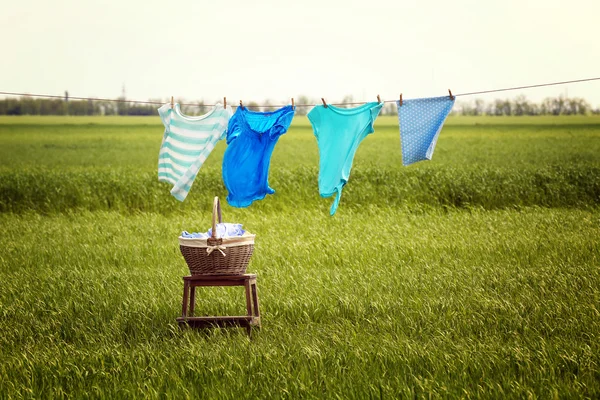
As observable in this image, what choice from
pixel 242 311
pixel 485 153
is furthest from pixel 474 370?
pixel 485 153

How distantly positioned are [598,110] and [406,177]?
83.5 m

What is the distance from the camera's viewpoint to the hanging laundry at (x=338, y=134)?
27.3 ft

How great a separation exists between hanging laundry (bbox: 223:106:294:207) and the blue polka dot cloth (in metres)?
1.31

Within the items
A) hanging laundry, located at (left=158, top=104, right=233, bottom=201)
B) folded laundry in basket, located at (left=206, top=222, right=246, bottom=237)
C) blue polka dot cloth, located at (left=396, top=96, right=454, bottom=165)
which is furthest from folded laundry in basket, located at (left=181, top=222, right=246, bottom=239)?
blue polka dot cloth, located at (left=396, top=96, right=454, bottom=165)

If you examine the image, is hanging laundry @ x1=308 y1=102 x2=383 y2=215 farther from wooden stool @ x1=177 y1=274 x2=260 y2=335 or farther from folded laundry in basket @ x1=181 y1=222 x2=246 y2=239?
wooden stool @ x1=177 y1=274 x2=260 y2=335

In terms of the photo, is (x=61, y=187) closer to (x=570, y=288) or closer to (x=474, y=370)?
(x=570, y=288)

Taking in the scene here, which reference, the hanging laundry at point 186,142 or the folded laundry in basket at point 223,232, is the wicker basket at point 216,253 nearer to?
the folded laundry in basket at point 223,232

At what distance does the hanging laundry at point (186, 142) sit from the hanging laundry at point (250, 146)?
0.60 ft

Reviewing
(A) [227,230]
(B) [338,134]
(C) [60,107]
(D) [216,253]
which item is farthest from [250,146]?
(C) [60,107]

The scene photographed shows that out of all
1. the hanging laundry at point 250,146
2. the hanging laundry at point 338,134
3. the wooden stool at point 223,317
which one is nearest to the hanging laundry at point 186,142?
the hanging laundry at point 250,146

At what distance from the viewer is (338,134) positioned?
8406 millimetres

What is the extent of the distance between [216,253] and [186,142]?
1.88 meters

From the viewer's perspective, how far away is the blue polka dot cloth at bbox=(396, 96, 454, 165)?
8.50m

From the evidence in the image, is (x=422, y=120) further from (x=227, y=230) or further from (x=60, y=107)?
(x=60, y=107)
